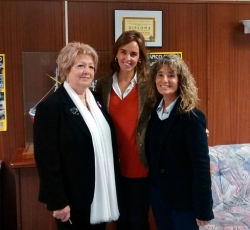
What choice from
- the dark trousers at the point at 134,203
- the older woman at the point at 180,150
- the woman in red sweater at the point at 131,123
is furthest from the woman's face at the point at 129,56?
the dark trousers at the point at 134,203

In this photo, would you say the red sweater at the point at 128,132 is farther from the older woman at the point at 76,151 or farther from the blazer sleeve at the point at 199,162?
the blazer sleeve at the point at 199,162

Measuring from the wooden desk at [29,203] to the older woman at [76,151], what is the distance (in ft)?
1.92

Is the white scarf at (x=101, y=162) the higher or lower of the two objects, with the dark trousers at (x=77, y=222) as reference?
higher

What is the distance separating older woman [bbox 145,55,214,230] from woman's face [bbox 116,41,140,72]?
0.22 m

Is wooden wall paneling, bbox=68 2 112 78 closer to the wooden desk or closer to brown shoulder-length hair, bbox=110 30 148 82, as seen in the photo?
brown shoulder-length hair, bbox=110 30 148 82

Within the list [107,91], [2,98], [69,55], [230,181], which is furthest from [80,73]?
[230,181]

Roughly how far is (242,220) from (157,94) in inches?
40.7

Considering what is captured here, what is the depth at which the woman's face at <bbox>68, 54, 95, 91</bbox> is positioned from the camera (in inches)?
66.2

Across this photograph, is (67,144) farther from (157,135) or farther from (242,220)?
(242,220)

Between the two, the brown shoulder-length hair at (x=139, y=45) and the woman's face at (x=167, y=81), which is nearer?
the woman's face at (x=167, y=81)

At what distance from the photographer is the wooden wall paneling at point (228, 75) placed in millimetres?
2660

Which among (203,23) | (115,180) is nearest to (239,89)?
(203,23)

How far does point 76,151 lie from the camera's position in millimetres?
1603

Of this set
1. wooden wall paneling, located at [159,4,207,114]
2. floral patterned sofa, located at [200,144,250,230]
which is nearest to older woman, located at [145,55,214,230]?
floral patterned sofa, located at [200,144,250,230]
